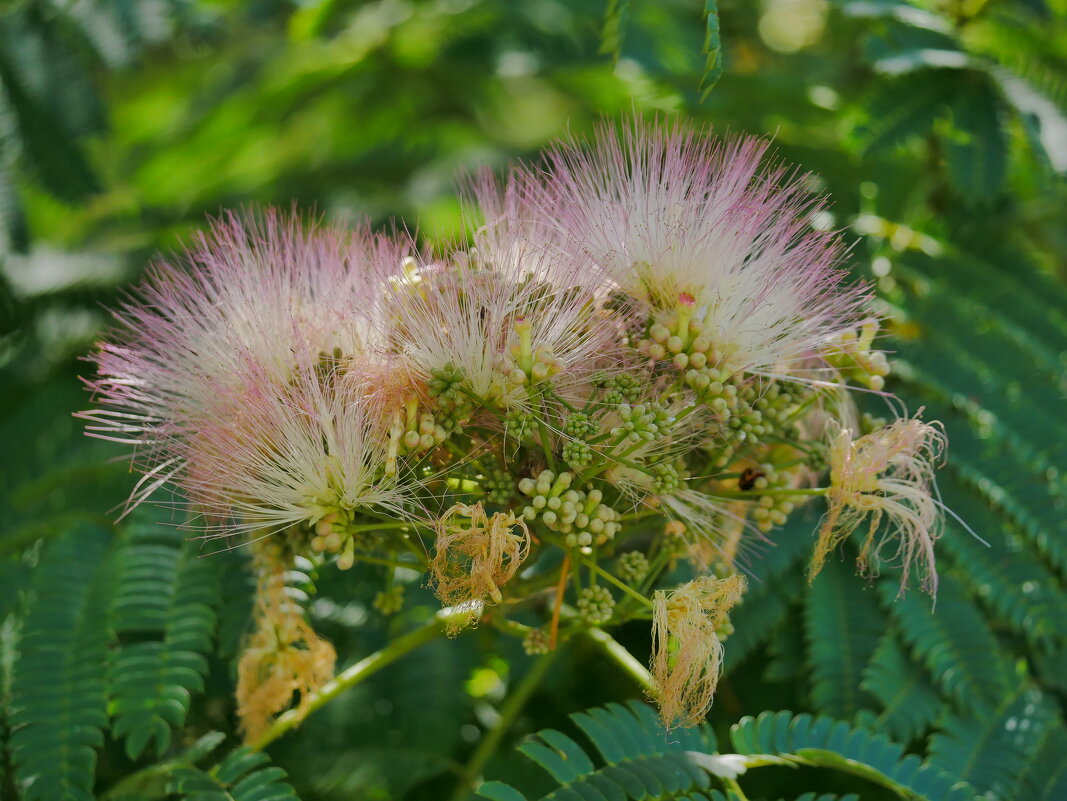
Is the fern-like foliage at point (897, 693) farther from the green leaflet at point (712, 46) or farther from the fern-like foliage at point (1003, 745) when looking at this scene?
the green leaflet at point (712, 46)

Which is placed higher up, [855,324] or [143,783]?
[855,324]

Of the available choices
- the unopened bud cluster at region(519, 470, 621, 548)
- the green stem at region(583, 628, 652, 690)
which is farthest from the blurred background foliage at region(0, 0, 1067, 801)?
the unopened bud cluster at region(519, 470, 621, 548)

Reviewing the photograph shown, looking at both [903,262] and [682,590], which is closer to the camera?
[682,590]

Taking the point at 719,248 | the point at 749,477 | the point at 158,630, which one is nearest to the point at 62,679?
the point at 158,630

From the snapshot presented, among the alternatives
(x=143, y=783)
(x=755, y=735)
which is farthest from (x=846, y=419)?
(x=143, y=783)

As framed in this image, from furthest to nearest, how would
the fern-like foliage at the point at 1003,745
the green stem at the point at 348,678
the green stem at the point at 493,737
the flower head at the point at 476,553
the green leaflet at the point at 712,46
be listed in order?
the green stem at the point at 493,737
the fern-like foliage at the point at 1003,745
the green stem at the point at 348,678
the green leaflet at the point at 712,46
the flower head at the point at 476,553

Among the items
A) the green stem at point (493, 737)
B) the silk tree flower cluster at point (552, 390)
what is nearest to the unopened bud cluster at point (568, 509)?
the silk tree flower cluster at point (552, 390)

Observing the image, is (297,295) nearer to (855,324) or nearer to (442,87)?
(855,324)
